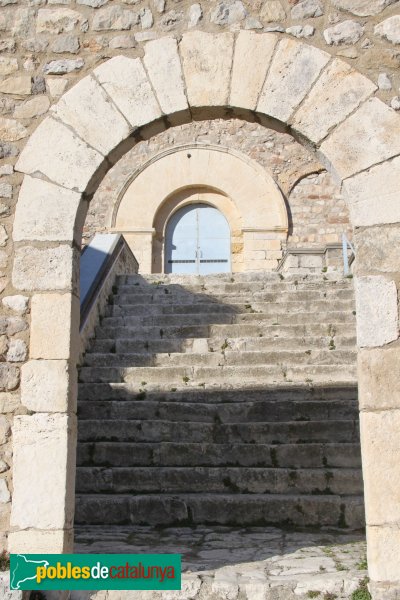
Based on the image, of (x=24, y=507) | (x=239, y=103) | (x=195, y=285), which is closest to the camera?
(x=24, y=507)

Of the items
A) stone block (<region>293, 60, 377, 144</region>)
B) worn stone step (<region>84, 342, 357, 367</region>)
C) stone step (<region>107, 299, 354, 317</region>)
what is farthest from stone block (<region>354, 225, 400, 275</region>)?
stone step (<region>107, 299, 354, 317</region>)

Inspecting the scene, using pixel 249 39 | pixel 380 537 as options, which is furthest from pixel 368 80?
pixel 380 537

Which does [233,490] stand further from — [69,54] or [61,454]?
[69,54]

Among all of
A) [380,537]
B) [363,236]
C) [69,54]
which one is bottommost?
[380,537]

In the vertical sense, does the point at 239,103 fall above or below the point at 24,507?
above

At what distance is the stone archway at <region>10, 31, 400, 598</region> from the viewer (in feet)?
12.1

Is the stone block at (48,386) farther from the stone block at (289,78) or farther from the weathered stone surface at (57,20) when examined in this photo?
the weathered stone surface at (57,20)

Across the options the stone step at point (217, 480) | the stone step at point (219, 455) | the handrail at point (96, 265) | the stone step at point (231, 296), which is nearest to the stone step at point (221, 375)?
the handrail at point (96, 265)

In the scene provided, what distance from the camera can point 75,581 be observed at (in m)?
3.65

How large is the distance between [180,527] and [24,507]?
1635 mm

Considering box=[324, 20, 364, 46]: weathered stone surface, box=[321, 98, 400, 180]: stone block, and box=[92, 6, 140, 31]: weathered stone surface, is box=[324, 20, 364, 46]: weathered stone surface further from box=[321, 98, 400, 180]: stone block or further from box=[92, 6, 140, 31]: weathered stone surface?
box=[92, 6, 140, 31]: weathered stone surface

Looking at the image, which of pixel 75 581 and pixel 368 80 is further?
pixel 368 80

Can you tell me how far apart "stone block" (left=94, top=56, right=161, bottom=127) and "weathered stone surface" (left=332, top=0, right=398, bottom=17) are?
1.20 meters

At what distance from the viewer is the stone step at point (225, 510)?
503cm
